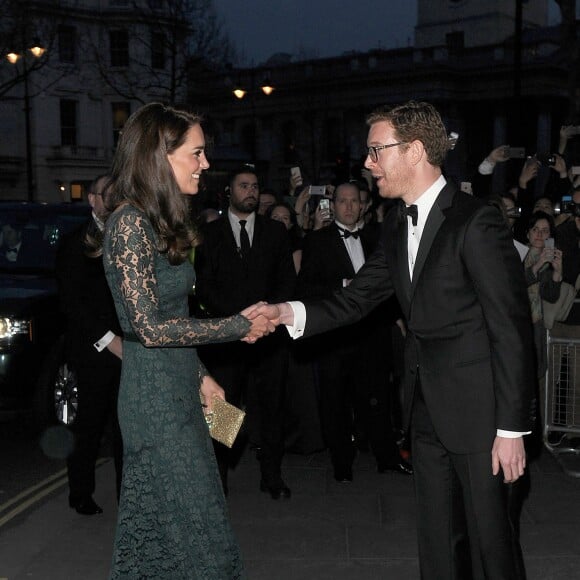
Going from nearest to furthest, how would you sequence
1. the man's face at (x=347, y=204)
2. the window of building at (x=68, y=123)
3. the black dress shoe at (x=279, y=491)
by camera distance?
1. the black dress shoe at (x=279, y=491)
2. the man's face at (x=347, y=204)
3. the window of building at (x=68, y=123)

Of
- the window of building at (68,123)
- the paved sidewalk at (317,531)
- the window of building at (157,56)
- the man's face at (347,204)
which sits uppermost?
the window of building at (157,56)

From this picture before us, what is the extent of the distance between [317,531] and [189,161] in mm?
2993

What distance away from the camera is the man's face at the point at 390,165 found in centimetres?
385

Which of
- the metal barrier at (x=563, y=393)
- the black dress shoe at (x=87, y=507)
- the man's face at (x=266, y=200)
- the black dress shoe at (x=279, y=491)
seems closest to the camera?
the black dress shoe at (x=87, y=507)

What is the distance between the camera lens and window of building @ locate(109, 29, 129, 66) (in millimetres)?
50875

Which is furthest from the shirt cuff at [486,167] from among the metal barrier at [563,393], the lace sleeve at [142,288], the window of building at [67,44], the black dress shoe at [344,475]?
the window of building at [67,44]

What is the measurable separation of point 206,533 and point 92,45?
A: 47045 mm

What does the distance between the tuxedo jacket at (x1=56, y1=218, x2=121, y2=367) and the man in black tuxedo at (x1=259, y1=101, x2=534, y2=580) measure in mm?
2650

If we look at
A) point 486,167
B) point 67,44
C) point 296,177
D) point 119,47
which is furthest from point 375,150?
point 119,47

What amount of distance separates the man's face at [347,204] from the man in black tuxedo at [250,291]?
0.55m

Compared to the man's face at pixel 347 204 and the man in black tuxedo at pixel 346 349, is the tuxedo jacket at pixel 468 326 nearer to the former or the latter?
the man in black tuxedo at pixel 346 349

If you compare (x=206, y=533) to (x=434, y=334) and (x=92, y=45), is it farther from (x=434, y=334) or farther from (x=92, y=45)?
(x=92, y=45)

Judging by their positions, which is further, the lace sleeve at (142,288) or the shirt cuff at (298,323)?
the shirt cuff at (298,323)

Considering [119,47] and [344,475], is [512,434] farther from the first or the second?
[119,47]
